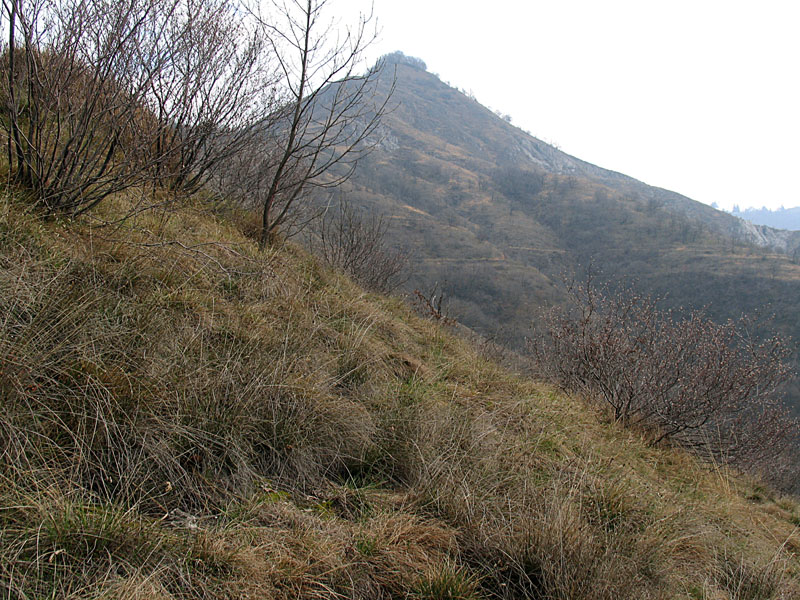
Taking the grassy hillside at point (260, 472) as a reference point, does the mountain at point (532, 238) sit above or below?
above

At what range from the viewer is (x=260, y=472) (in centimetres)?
230

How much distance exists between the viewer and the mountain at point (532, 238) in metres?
63.6

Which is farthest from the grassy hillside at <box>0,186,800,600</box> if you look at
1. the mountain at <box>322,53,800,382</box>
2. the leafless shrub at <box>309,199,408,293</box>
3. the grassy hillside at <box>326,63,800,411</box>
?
the grassy hillside at <box>326,63,800,411</box>

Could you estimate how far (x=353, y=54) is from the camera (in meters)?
5.39

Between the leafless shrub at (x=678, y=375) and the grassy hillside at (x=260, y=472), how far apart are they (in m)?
3.53

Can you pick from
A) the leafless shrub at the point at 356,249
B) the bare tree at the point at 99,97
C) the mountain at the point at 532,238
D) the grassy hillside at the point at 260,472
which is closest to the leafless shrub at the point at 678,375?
the grassy hillside at the point at 260,472

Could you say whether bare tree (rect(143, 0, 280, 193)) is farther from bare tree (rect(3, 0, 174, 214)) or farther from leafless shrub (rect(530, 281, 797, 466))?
leafless shrub (rect(530, 281, 797, 466))

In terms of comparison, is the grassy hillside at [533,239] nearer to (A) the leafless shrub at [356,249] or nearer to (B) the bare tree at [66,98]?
(A) the leafless shrub at [356,249]

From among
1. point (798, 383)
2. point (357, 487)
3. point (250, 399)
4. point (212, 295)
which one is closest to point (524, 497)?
point (357, 487)

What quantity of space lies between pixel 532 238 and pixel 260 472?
108873mm

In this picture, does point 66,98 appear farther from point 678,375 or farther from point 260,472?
point 678,375

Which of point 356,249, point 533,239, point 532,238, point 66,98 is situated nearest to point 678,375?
point 356,249

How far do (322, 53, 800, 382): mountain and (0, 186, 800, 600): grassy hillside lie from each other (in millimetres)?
28118

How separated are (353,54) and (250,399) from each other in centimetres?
438
